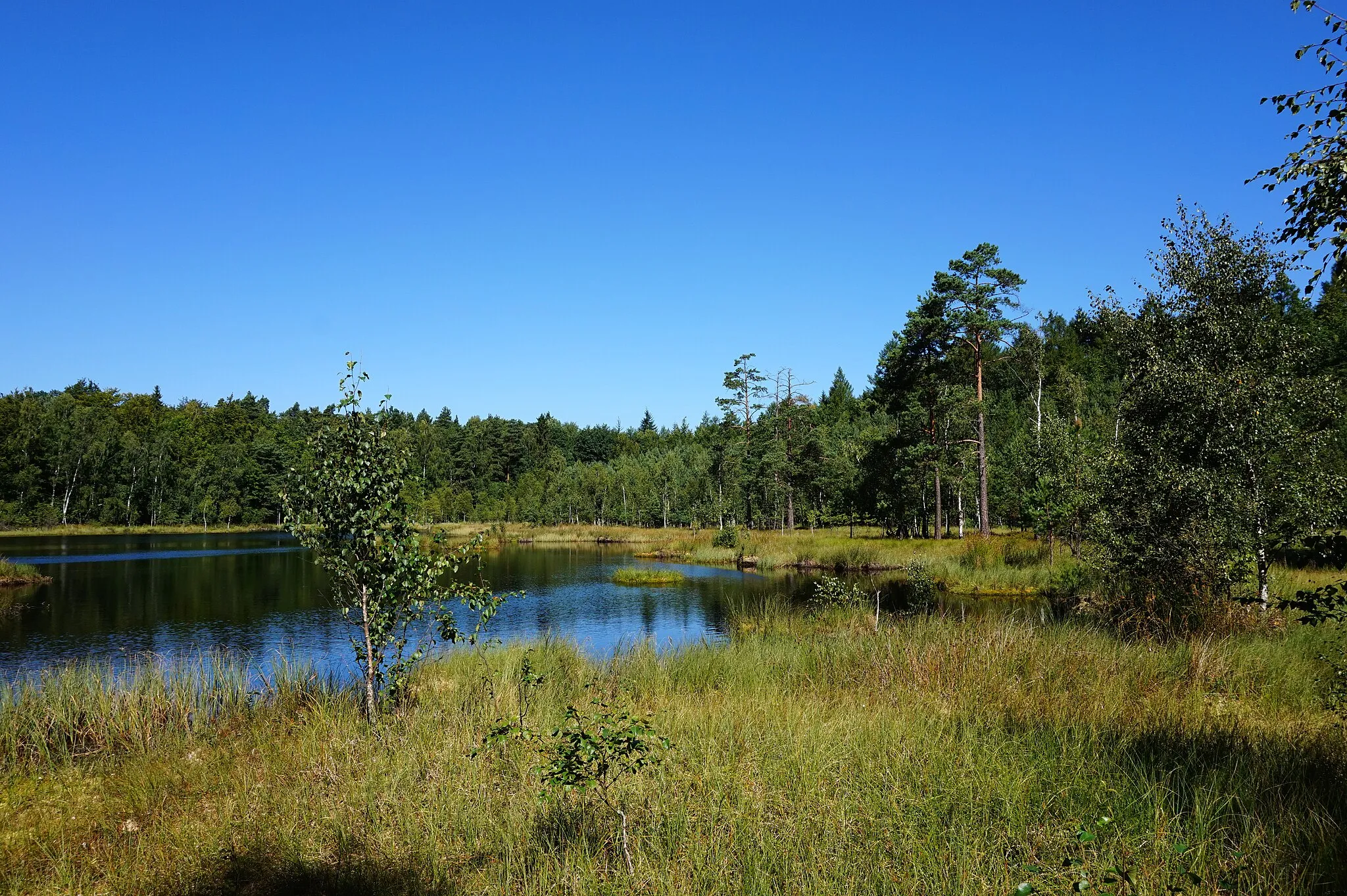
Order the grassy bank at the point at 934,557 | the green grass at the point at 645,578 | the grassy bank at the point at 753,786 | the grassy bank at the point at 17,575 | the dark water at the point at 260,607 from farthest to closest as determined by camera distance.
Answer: the green grass at the point at 645,578 → the grassy bank at the point at 17,575 → the grassy bank at the point at 934,557 → the dark water at the point at 260,607 → the grassy bank at the point at 753,786

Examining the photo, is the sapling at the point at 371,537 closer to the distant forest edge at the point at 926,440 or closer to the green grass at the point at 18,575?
the distant forest edge at the point at 926,440

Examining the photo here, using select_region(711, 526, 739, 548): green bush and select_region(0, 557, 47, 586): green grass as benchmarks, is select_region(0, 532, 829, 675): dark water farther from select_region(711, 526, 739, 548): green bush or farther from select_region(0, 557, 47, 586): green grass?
select_region(711, 526, 739, 548): green bush

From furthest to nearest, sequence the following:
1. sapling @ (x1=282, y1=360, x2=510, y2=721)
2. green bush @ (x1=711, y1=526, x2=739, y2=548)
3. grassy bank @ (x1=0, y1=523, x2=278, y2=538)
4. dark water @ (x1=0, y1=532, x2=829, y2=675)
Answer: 1. grassy bank @ (x1=0, y1=523, x2=278, y2=538)
2. green bush @ (x1=711, y1=526, x2=739, y2=548)
3. dark water @ (x1=0, y1=532, x2=829, y2=675)
4. sapling @ (x1=282, y1=360, x2=510, y2=721)

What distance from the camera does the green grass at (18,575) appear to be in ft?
99.5

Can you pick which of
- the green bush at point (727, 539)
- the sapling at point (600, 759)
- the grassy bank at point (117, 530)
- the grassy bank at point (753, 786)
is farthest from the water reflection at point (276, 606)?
the grassy bank at point (117, 530)

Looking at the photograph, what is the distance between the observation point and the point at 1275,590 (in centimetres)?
1496

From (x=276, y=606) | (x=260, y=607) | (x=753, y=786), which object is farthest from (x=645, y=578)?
(x=753, y=786)

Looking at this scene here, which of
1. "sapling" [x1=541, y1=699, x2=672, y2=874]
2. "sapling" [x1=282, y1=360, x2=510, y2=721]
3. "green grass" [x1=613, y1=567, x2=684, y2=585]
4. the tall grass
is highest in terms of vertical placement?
"sapling" [x1=282, y1=360, x2=510, y2=721]

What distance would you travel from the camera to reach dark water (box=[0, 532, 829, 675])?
17.6 meters

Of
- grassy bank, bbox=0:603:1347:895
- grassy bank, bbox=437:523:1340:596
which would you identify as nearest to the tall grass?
grassy bank, bbox=0:603:1347:895

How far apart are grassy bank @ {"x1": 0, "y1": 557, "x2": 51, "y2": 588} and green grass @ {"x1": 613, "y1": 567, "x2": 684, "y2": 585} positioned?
24.8m

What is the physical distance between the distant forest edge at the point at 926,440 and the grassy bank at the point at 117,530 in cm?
182

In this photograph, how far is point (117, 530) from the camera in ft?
262

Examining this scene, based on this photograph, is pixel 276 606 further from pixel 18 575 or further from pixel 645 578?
pixel 645 578
